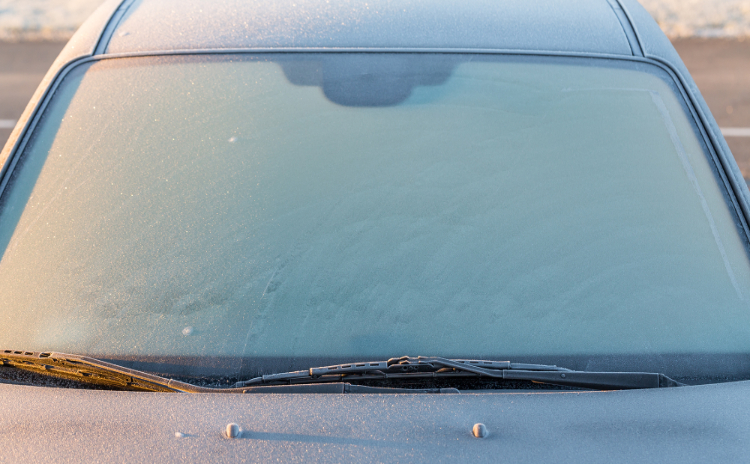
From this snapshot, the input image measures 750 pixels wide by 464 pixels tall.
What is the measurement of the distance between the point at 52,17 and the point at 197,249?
6.22 meters

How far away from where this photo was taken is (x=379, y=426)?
1004mm

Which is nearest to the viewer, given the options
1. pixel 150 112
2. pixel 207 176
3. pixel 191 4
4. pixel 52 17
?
pixel 207 176

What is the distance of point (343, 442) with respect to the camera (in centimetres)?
98

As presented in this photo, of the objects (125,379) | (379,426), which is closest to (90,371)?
(125,379)

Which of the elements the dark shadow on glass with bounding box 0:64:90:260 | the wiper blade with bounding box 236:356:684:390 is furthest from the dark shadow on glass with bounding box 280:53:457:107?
the wiper blade with bounding box 236:356:684:390

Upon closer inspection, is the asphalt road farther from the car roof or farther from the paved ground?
the car roof

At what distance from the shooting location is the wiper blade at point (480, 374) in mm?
1095

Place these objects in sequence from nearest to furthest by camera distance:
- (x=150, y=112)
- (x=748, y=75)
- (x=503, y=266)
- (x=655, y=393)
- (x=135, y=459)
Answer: (x=135, y=459)
(x=655, y=393)
(x=503, y=266)
(x=150, y=112)
(x=748, y=75)

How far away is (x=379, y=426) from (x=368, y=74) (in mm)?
1008

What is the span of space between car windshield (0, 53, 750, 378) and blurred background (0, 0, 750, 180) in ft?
11.3

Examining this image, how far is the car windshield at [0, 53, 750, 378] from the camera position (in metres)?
1.15

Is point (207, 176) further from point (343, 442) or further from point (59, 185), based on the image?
point (343, 442)

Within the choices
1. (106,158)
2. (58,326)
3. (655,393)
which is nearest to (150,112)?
(106,158)

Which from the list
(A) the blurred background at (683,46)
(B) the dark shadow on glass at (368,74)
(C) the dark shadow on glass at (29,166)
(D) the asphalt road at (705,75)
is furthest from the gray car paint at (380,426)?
(D) the asphalt road at (705,75)
